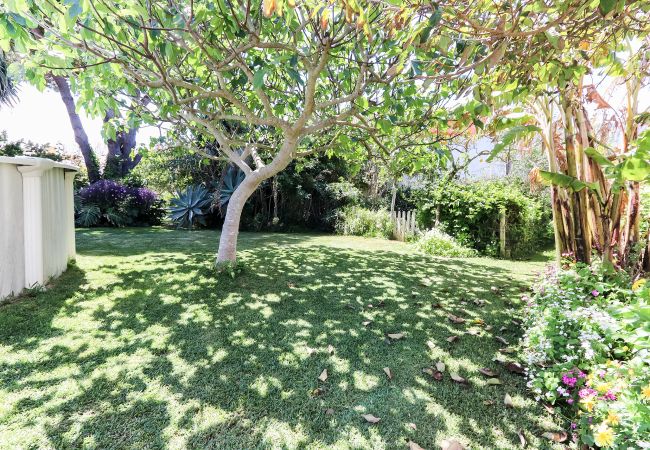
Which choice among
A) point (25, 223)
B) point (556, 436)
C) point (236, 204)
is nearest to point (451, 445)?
point (556, 436)

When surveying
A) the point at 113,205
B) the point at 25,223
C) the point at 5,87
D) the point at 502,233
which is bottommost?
the point at 502,233

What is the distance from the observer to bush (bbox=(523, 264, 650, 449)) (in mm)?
1678

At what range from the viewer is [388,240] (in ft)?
36.2

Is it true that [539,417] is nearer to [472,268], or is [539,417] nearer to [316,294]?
[316,294]

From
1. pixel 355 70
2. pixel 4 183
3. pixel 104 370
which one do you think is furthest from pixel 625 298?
pixel 4 183

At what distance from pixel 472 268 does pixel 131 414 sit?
6.24 m

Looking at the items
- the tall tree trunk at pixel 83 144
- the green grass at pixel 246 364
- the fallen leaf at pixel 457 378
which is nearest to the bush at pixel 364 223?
the green grass at pixel 246 364

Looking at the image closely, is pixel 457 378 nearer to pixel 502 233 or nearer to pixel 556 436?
pixel 556 436

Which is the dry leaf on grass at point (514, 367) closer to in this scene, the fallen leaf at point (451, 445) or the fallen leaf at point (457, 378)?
the fallen leaf at point (457, 378)

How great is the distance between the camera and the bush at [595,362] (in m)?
1.68

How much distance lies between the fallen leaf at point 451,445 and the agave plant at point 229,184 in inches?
437

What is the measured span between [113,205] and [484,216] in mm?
12590

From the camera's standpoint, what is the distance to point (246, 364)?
281 cm

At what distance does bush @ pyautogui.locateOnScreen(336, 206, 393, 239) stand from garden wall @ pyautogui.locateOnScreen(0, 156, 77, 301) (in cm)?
909
